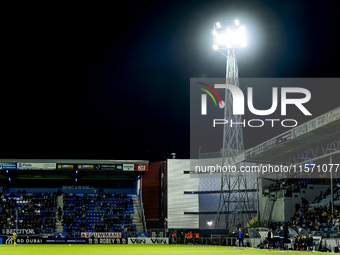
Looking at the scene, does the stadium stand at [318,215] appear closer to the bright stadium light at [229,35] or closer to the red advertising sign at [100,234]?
the bright stadium light at [229,35]

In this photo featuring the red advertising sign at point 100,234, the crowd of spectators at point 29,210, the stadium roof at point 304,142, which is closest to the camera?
the stadium roof at point 304,142

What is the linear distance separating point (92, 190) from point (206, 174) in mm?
17269

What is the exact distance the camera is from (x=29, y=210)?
6050 centimetres

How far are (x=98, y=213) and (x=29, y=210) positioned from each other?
9.04 m

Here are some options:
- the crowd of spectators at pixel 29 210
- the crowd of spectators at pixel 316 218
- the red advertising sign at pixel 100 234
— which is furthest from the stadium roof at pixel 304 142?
the crowd of spectators at pixel 29 210

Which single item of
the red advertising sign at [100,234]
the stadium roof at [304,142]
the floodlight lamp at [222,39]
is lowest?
the red advertising sign at [100,234]

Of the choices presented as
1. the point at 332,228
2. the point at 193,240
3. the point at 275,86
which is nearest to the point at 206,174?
the point at 193,240

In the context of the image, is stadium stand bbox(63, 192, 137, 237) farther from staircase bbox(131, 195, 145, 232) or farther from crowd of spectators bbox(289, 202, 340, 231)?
crowd of spectators bbox(289, 202, 340, 231)

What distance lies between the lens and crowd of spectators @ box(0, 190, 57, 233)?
190 ft

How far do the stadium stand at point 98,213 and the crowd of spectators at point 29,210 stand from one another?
202 centimetres

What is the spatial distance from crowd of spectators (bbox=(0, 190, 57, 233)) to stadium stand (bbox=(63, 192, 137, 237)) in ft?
6.63

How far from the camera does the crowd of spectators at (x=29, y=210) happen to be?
58.1 meters

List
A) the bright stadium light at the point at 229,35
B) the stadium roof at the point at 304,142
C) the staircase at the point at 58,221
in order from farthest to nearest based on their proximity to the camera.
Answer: the staircase at the point at 58,221
the bright stadium light at the point at 229,35
the stadium roof at the point at 304,142

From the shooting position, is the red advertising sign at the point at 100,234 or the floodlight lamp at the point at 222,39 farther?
the red advertising sign at the point at 100,234
